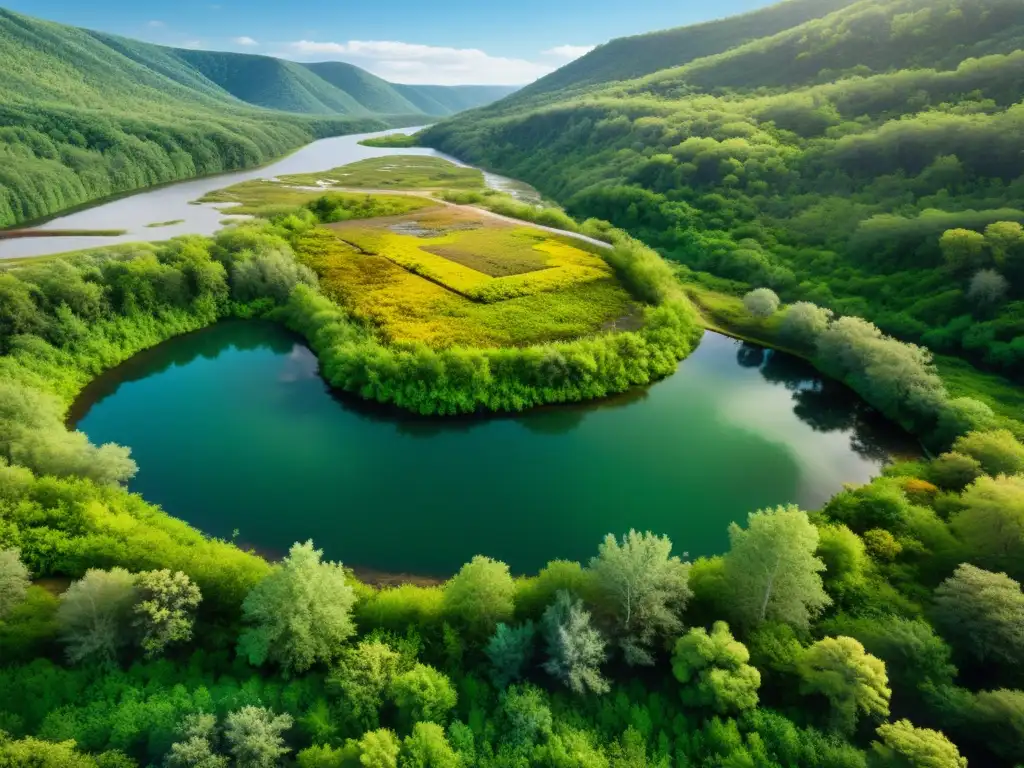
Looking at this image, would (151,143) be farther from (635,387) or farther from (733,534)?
(733,534)

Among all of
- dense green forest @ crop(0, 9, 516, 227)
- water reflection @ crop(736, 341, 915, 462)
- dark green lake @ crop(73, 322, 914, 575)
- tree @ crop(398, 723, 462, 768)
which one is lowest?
water reflection @ crop(736, 341, 915, 462)

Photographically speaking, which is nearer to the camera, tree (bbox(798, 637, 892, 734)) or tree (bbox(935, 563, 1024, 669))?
tree (bbox(798, 637, 892, 734))

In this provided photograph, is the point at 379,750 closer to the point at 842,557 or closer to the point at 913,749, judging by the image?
the point at 913,749

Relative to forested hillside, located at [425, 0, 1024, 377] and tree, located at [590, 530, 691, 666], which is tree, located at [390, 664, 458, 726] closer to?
tree, located at [590, 530, 691, 666]

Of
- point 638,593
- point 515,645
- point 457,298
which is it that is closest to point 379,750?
point 515,645

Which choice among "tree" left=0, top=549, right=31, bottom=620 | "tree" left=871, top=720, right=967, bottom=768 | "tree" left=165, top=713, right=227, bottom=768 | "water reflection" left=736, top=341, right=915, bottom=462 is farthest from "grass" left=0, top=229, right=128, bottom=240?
"tree" left=871, top=720, right=967, bottom=768
